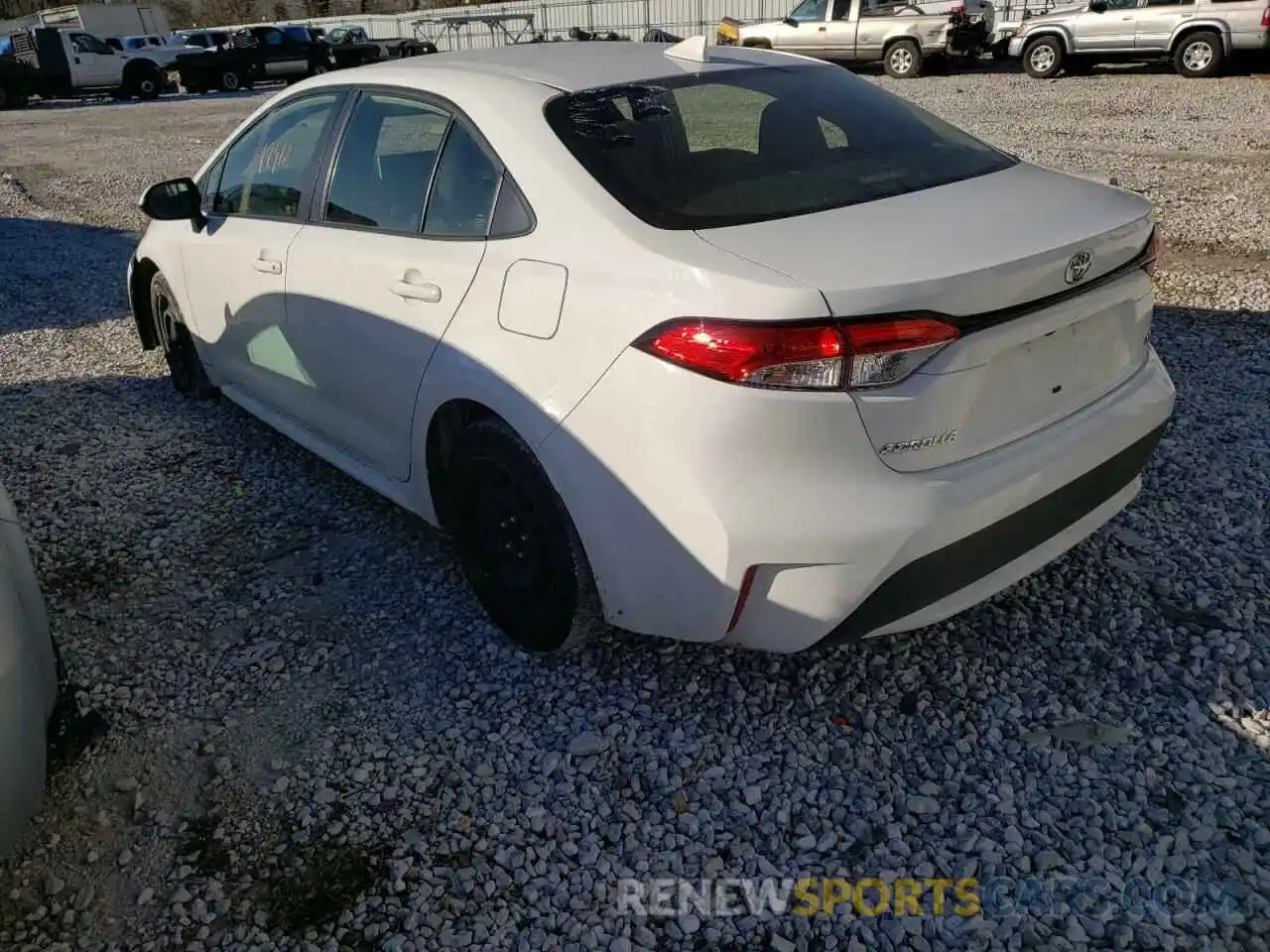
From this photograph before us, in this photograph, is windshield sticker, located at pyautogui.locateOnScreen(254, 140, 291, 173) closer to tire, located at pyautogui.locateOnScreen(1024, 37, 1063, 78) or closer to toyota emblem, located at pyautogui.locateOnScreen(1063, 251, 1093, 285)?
toyota emblem, located at pyautogui.locateOnScreen(1063, 251, 1093, 285)

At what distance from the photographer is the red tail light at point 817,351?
2.08 m

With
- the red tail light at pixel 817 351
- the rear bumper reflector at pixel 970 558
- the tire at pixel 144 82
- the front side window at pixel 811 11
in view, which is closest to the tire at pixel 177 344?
the red tail light at pixel 817 351

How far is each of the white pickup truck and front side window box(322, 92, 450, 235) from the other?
1068 inches

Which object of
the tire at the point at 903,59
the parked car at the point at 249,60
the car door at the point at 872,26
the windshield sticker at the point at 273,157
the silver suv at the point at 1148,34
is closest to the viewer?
the windshield sticker at the point at 273,157

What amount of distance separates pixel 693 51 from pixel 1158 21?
50.4 ft

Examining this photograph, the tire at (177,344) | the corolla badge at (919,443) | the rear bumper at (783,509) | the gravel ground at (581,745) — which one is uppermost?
the corolla badge at (919,443)

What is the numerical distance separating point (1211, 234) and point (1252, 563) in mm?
4670

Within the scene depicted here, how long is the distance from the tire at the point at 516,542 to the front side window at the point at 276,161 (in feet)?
4.55

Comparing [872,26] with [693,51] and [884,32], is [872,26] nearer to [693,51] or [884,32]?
[884,32]

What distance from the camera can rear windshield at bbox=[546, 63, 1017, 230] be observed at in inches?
98.5

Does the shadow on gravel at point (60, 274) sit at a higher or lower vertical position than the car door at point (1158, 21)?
lower

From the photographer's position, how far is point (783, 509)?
2.18 m

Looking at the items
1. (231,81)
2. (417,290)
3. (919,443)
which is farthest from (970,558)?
(231,81)

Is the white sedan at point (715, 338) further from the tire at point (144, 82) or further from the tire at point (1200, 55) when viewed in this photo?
the tire at point (144, 82)
